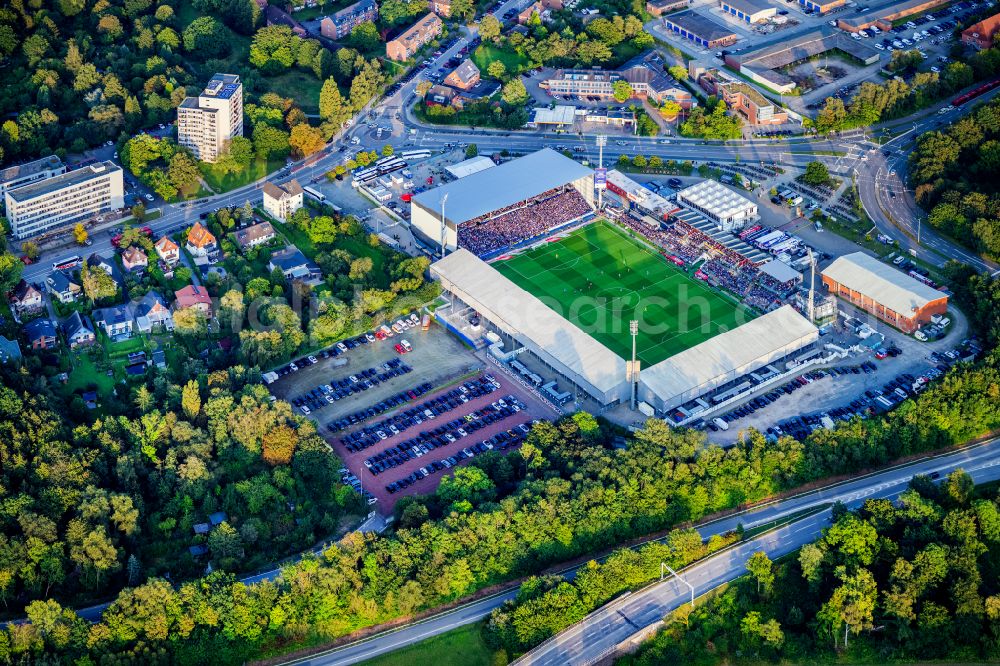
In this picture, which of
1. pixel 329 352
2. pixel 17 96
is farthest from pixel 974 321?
pixel 17 96

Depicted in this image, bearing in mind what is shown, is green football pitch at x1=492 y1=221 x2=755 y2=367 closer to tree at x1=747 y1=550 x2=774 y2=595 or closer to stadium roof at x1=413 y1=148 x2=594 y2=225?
stadium roof at x1=413 y1=148 x2=594 y2=225

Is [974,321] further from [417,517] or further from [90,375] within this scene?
[90,375]

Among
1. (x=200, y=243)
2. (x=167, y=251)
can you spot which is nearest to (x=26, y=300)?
(x=167, y=251)

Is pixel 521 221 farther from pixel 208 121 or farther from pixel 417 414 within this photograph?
pixel 208 121

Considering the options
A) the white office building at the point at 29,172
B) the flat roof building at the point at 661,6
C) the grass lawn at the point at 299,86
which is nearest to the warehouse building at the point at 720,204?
the flat roof building at the point at 661,6

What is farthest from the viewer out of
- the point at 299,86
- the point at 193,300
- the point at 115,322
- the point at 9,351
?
the point at 299,86
